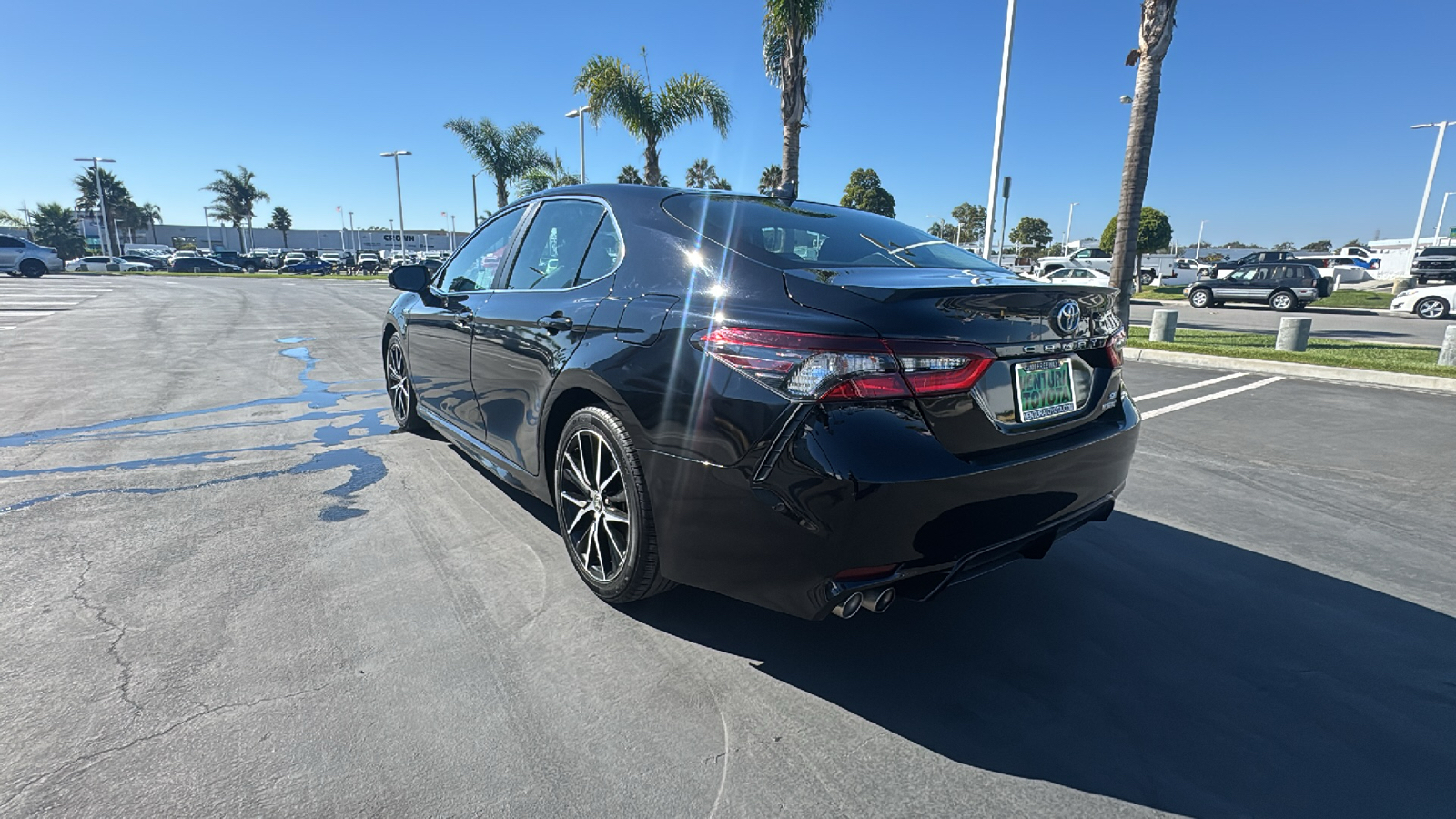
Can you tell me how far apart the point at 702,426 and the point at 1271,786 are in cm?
186

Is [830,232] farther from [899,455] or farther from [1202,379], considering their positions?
[1202,379]

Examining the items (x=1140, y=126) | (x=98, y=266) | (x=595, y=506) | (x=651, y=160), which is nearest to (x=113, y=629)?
(x=595, y=506)

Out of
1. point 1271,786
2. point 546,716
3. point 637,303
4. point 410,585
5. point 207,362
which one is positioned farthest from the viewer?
point 207,362

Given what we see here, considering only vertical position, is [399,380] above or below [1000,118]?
below

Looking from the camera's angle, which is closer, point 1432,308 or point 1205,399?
point 1205,399

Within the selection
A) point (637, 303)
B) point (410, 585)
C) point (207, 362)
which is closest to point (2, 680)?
point (410, 585)

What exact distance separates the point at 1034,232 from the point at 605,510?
90.6 meters

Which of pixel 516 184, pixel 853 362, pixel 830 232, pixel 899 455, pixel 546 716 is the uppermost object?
pixel 516 184

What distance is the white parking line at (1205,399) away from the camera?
22.2 ft

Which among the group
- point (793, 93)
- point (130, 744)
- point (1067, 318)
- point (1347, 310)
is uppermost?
point (793, 93)

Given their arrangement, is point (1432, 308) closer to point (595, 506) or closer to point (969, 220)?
point (595, 506)

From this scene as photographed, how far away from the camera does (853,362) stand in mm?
2025

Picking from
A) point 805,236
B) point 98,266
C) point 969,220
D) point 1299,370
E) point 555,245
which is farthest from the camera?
point 969,220

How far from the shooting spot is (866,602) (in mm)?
2082
